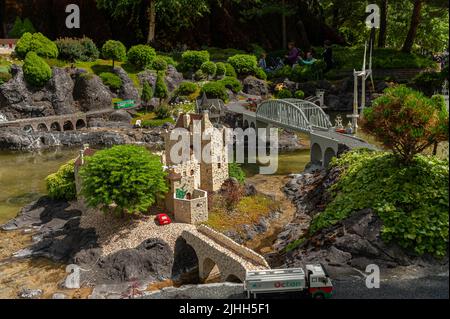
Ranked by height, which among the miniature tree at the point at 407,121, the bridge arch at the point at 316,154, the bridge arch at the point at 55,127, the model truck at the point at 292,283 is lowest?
the model truck at the point at 292,283

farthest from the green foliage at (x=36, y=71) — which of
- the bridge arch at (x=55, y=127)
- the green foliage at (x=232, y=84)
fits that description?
the green foliage at (x=232, y=84)

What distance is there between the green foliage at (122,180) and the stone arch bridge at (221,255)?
4209mm

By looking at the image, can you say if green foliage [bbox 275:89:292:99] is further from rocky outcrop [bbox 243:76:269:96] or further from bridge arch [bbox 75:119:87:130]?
bridge arch [bbox 75:119:87:130]

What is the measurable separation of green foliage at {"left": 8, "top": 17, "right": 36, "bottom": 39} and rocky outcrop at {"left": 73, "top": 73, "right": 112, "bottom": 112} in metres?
22.9

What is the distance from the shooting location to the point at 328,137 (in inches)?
2005

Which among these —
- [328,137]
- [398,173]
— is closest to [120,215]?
[398,173]

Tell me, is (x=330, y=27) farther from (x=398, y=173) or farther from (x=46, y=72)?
(x=398, y=173)

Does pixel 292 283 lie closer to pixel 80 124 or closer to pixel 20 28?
pixel 80 124

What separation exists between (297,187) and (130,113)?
40661mm

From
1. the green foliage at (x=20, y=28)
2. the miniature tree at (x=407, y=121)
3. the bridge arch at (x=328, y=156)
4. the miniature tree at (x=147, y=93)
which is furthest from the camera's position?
the green foliage at (x=20, y=28)

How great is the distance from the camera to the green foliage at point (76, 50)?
281 feet

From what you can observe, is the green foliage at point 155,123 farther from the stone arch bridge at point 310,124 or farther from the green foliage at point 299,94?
the green foliage at point 299,94

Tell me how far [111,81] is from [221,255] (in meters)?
59.3

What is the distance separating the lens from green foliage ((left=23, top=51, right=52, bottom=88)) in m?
76.4
